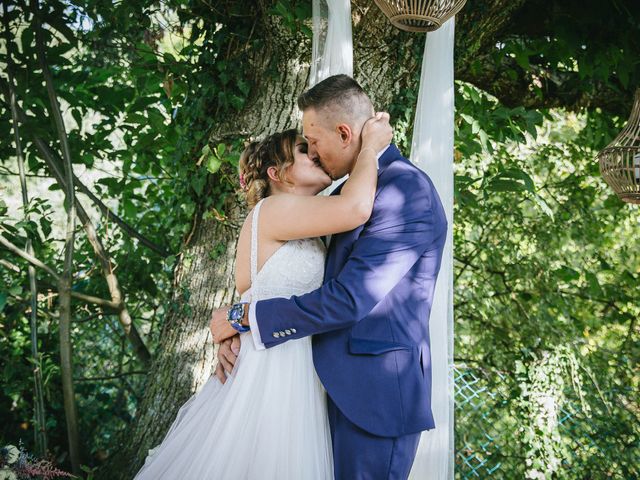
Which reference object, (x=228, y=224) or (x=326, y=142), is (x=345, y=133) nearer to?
(x=326, y=142)

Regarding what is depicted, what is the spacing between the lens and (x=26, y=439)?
14.0 feet

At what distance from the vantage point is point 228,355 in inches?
82.0

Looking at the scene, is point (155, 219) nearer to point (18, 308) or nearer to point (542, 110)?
point (18, 308)

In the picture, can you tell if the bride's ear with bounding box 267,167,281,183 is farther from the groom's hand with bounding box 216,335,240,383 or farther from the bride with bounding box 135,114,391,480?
the groom's hand with bounding box 216,335,240,383

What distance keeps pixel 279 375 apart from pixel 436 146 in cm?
116

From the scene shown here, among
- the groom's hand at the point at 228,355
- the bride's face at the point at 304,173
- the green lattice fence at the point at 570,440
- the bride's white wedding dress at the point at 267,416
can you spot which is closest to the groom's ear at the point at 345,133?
the bride's face at the point at 304,173

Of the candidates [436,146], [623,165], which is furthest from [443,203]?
[623,165]

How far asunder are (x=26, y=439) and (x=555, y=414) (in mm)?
3654

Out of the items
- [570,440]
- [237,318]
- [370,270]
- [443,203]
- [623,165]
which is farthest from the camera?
[570,440]

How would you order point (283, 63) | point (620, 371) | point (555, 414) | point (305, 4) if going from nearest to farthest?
point (305, 4) < point (283, 63) < point (555, 414) < point (620, 371)

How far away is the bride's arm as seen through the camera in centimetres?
178

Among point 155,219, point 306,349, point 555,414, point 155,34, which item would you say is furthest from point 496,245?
point 306,349

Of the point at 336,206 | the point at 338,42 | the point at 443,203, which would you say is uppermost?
the point at 338,42

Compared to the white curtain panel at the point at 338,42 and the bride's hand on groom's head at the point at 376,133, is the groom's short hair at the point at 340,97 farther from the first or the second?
the white curtain panel at the point at 338,42
